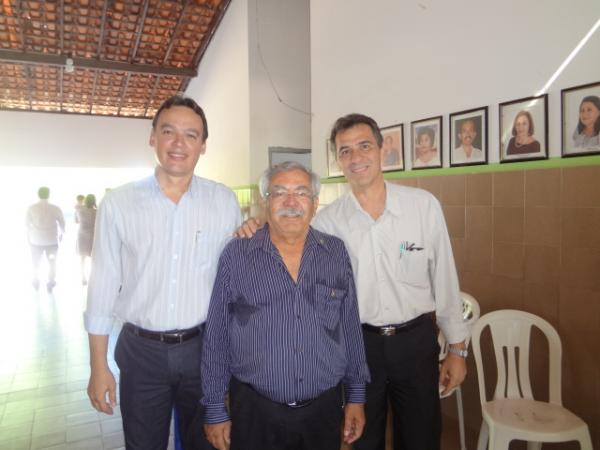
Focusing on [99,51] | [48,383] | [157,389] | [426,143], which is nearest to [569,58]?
[426,143]

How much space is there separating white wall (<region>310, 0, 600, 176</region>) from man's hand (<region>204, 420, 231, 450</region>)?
2022mm

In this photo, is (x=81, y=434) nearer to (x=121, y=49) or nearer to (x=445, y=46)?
(x=445, y=46)

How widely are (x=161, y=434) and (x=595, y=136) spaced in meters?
2.29

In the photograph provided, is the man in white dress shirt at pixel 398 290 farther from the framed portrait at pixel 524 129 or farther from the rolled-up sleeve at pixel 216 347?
the framed portrait at pixel 524 129

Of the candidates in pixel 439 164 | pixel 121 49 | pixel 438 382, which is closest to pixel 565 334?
pixel 438 382

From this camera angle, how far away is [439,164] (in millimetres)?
2693

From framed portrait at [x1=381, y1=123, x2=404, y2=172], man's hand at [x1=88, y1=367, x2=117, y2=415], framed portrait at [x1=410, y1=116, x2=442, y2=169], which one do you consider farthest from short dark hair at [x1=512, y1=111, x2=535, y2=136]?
man's hand at [x1=88, y1=367, x2=117, y2=415]

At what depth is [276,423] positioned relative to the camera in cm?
131

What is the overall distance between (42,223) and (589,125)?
6.74 metres

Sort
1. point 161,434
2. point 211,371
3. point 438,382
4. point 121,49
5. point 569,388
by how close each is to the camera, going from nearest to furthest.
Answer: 1. point 211,371
2. point 161,434
3. point 438,382
4. point 569,388
5. point 121,49

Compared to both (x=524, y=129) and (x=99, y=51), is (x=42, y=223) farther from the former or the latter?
(x=524, y=129)

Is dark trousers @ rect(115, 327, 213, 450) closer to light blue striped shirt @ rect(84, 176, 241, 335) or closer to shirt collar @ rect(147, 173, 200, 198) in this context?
light blue striped shirt @ rect(84, 176, 241, 335)

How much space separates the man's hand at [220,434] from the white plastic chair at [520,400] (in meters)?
1.14

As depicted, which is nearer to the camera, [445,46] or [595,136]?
[595,136]
